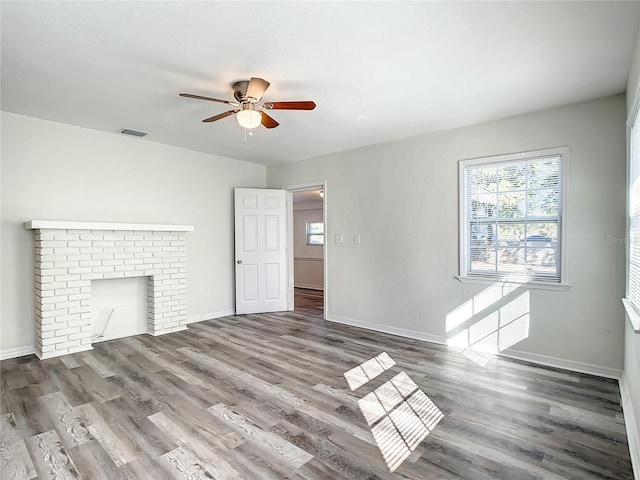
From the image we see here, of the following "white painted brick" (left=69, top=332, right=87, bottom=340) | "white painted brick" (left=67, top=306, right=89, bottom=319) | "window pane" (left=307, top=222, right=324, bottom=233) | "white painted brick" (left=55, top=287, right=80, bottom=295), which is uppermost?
"window pane" (left=307, top=222, right=324, bottom=233)

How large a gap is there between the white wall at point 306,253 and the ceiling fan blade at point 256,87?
6.19 metres

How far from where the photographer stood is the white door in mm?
5633

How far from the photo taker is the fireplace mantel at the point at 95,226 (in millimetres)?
3545

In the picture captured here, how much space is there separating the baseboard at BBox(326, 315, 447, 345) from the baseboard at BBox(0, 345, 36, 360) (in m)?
3.66

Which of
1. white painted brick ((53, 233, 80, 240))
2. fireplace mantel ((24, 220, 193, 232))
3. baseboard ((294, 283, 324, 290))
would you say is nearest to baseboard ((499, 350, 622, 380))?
fireplace mantel ((24, 220, 193, 232))

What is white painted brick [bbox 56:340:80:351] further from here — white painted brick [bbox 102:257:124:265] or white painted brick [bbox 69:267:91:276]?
white painted brick [bbox 102:257:124:265]

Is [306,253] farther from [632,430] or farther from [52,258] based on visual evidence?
[632,430]

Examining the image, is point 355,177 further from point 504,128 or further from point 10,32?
point 10,32

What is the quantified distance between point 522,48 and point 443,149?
5.81ft

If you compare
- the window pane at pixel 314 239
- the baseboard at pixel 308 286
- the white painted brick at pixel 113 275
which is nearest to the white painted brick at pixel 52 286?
the white painted brick at pixel 113 275

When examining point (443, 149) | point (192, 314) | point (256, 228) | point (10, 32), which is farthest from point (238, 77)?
point (192, 314)

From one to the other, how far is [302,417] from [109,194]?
365 centimetres

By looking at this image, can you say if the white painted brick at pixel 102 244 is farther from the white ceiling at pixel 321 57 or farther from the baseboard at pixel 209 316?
the baseboard at pixel 209 316

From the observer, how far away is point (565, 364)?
3.35m
